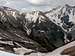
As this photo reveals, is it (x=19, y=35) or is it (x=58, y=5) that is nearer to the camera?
(x=19, y=35)

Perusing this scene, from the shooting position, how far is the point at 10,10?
3496 millimetres

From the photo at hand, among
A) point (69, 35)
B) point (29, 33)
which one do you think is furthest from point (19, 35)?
point (69, 35)

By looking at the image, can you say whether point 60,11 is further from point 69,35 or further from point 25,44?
point 25,44

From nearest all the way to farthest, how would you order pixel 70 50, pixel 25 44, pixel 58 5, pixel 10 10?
pixel 70 50 < pixel 25 44 < pixel 10 10 < pixel 58 5

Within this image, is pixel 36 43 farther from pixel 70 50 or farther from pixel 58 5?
pixel 58 5

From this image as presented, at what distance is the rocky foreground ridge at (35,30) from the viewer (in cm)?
324

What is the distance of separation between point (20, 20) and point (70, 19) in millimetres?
819

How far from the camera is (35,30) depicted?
334 centimetres

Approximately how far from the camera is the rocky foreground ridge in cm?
324

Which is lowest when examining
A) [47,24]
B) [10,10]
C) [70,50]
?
[70,50]

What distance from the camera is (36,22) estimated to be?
11.1 feet

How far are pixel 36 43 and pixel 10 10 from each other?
708 mm

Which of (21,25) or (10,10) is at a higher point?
(10,10)

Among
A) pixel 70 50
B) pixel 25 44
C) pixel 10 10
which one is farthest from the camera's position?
pixel 10 10
